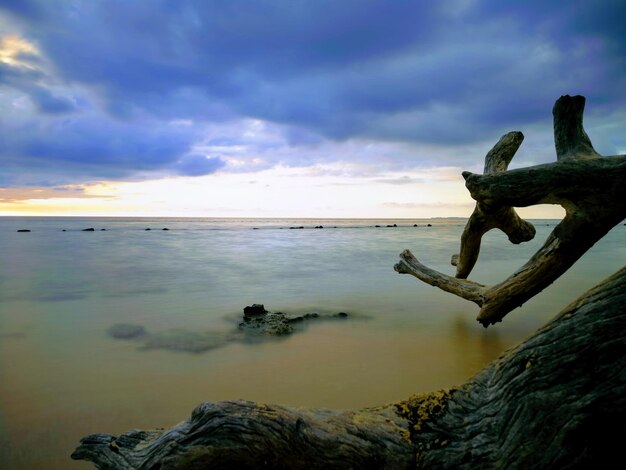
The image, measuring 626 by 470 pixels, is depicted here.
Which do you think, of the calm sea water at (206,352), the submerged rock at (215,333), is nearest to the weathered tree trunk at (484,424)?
the calm sea water at (206,352)

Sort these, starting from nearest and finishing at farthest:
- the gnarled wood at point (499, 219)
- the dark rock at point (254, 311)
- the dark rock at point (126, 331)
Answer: the gnarled wood at point (499, 219)
the dark rock at point (126, 331)
the dark rock at point (254, 311)

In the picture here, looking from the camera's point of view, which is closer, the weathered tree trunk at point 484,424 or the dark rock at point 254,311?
the weathered tree trunk at point 484,424

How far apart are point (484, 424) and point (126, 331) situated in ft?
18.5

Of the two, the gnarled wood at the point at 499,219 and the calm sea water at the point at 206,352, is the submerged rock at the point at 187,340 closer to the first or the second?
the calm sea water at the point at 206,352

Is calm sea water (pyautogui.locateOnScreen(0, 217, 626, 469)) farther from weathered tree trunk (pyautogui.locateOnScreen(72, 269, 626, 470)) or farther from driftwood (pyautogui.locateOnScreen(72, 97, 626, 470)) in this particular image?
weathered tree trunk (pyautogui.locateOnScreen(72, 269, 626, 470))

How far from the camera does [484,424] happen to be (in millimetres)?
1936

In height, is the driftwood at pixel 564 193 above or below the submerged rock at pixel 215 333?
above

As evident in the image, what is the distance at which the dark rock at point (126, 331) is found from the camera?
18.6 feet

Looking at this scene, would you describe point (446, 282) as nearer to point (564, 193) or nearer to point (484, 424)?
point (564, 193)

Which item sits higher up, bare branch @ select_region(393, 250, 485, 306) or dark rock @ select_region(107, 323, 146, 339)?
bare branch @ select_region(393, 250, 485, 306)

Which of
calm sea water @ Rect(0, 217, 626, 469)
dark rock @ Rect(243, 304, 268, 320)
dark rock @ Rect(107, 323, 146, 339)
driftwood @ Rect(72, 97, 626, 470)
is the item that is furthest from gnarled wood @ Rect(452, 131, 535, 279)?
dark rock @ Rect(107, 323, 146, 339)

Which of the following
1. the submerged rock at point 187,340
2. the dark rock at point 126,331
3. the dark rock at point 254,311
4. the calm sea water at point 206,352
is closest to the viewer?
the calm sea water at point 206,352

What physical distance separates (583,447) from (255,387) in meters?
3.10

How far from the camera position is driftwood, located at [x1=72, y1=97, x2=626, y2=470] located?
1657mm
